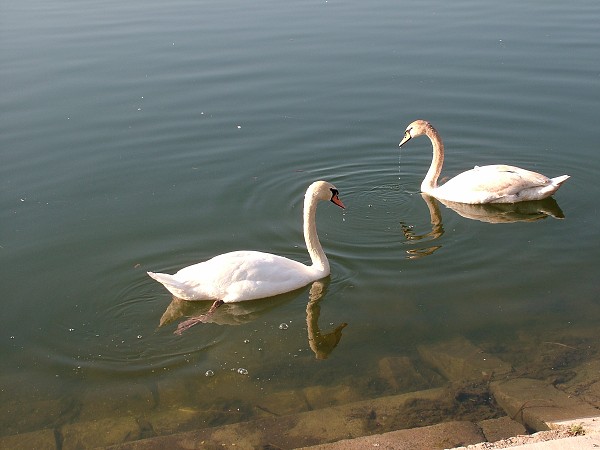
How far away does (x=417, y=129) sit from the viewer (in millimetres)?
11273

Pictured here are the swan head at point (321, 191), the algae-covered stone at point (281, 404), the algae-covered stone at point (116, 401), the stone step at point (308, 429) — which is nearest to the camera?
the stone step at point (308, 429)

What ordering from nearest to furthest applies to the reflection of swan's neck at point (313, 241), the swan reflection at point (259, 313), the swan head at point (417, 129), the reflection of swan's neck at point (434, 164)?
the swan reflection at point (259, 313)
the reflection of swan's neck at point (313, 241)
the reflection of swan's neck at point (434, 164)
the swan head at point (417, 129)

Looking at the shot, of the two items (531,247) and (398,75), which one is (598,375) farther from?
(398,75)

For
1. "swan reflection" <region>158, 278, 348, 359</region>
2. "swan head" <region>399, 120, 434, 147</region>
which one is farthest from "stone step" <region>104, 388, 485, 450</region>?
"swan head" <region>399, 120, 434, 147</region>

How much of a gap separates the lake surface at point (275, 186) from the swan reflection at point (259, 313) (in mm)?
47

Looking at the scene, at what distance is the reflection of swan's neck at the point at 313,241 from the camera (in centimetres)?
841

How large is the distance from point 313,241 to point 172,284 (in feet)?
5.43

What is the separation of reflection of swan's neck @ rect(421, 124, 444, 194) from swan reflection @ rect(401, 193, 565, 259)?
174 millimetres

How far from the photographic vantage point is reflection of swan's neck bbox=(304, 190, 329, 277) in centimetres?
841

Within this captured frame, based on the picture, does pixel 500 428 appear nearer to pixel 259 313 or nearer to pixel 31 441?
pixel 259 313

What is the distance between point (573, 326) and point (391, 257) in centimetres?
218

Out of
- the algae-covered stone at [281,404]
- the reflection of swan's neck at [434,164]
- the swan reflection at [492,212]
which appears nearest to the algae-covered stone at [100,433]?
the algae-covered stone at [281,404]

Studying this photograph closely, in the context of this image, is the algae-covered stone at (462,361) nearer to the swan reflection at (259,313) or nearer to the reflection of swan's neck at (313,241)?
the swan reflection at (259,313)

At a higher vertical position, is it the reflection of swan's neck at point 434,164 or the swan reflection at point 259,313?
the reflection of swan's neck at point 434,164
